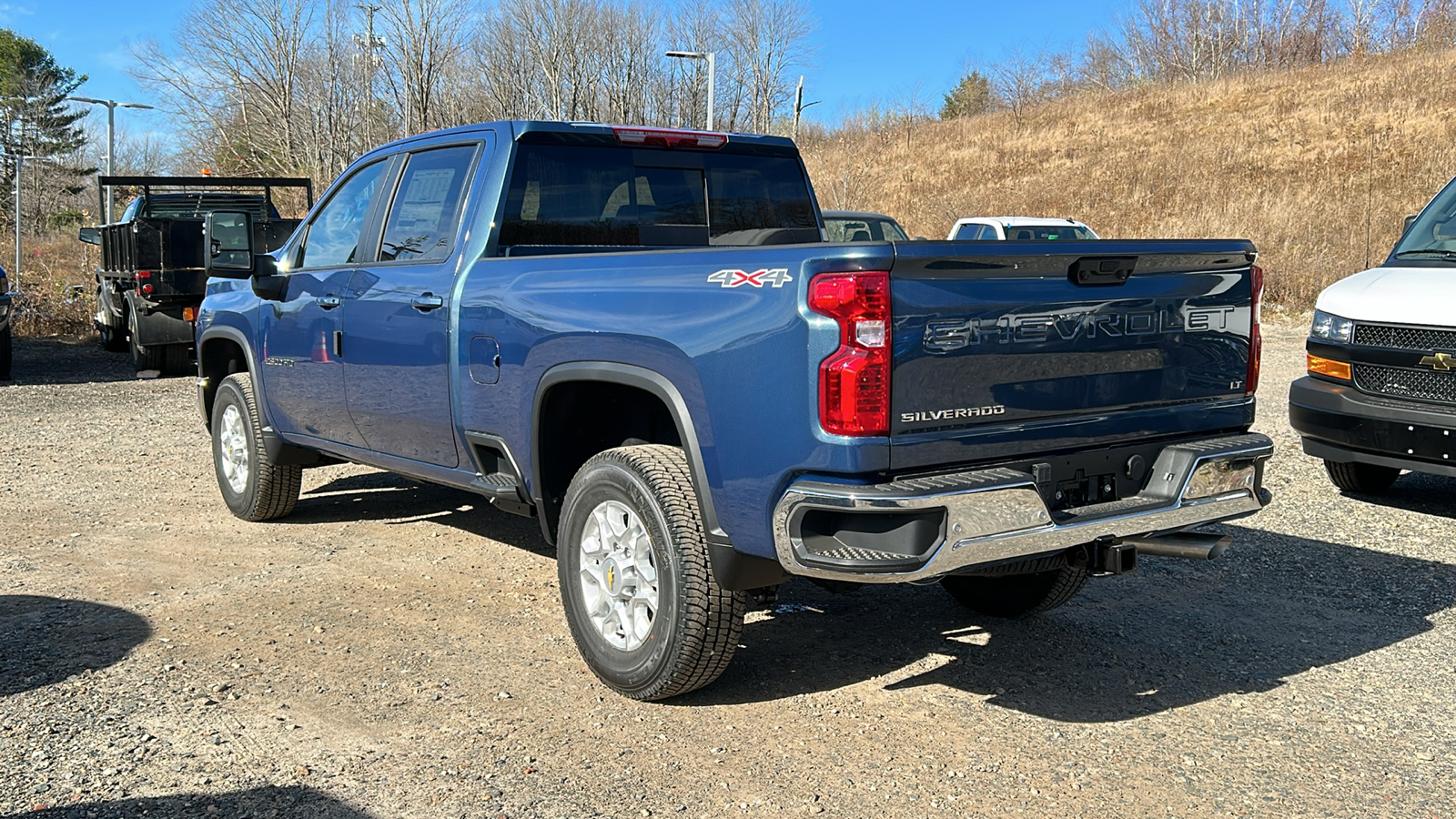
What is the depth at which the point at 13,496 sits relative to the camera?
7770mm

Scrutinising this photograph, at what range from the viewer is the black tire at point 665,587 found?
3988 millimetres

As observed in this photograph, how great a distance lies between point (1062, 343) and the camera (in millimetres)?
3838

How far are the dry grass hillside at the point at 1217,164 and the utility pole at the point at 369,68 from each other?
15041 millimetres

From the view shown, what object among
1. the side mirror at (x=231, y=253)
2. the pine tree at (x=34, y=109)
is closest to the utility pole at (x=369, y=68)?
the pine tree at (x=34, y=109)

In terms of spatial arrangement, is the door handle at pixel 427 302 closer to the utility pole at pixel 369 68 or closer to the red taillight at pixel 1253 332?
the red taillight at pixel 1253 332

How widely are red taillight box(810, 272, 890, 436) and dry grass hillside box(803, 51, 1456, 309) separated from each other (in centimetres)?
2086

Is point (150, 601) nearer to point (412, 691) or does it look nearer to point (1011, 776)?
point (412, 691)

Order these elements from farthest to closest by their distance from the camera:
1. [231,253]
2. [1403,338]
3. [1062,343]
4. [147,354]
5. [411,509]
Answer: [147,354]
[411,509]
[1403,338]
[231,253]
[1062,343]

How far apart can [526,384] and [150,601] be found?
2166 millimetres

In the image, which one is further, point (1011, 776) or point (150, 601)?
point (150, 601)

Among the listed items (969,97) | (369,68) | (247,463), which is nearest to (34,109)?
(369,68)

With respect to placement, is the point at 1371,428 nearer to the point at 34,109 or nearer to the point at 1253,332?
the point at 1253,332

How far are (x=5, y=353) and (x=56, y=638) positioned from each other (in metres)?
10.8

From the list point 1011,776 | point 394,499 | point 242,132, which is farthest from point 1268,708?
point 242,132
